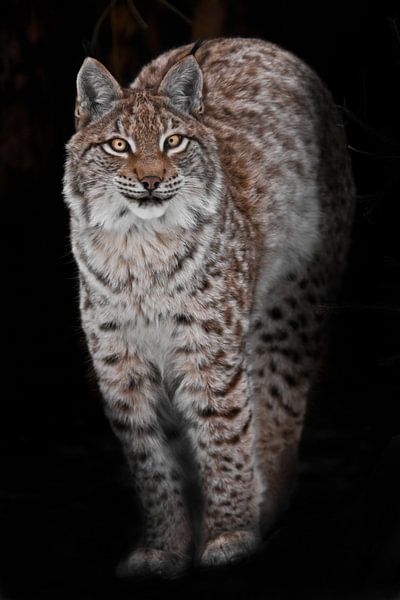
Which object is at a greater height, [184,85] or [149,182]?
[184,85]

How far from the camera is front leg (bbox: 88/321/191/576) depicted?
5684 mm

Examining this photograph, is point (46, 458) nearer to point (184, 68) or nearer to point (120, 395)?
point (120, 395)

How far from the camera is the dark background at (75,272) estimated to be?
677 centimetres

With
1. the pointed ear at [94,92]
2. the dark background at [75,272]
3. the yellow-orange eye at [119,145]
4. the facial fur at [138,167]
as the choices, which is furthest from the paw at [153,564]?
the pointed ear at [94,92]

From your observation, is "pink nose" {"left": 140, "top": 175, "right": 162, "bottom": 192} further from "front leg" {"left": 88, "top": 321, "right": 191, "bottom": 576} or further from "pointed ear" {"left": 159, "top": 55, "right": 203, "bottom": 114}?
"front leg" {"left": 88, "top": 321, "right": 191, "bottom": 576}

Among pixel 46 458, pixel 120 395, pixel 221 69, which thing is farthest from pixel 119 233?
pixel 46 458

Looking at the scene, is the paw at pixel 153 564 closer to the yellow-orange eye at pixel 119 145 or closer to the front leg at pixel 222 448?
the front leg at pixel 222 448

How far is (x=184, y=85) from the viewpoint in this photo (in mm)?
5566

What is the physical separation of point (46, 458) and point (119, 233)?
1986 millimetres

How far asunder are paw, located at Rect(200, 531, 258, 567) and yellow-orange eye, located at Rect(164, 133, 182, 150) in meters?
1.77

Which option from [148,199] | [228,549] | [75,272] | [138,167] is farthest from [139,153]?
[75,272]

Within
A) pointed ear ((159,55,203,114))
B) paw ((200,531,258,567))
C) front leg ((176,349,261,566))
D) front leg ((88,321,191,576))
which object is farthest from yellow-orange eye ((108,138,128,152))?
paw ((200,531,258,567))

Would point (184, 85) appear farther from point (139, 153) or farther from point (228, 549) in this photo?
point (228, 549)

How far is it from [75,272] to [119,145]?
7.22 feet
